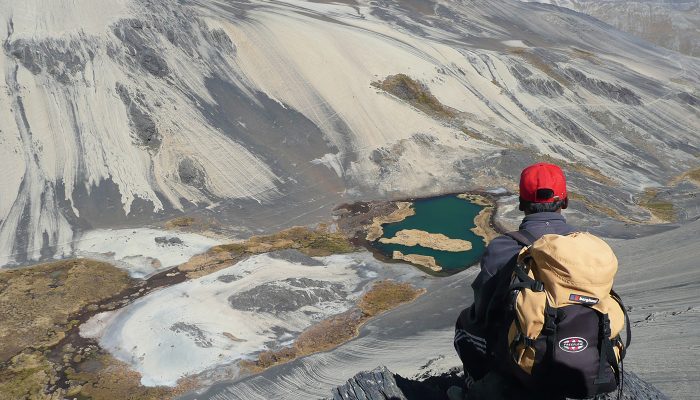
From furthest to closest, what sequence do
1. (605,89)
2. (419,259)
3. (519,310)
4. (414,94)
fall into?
(605,89), (414,94), (419,259), (519,310)

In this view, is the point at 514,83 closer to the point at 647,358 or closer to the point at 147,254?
the point at 147,254

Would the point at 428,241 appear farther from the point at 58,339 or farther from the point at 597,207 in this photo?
the point at 58,339

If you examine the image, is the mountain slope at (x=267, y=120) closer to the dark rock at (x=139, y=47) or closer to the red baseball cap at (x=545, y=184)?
the dark rock at (x=139, y=47)

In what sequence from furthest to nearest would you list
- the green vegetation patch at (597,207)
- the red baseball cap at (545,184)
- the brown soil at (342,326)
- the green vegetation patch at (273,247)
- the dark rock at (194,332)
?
the green vegetation patch at (597,207)
the green vegetation patch at (273,247)
the dark rock at (194,332)
the brown soil at (342,326)
the red baseball cap at (545,184)

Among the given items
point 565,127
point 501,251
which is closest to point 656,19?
point 565,127

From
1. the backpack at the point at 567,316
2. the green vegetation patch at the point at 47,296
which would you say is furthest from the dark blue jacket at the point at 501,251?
the green vegetation patch at the point at 47,296

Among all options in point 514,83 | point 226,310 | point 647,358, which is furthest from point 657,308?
point 514,83

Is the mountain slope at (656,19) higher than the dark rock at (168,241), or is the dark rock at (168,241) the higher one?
the mountain slope at (656,19)
